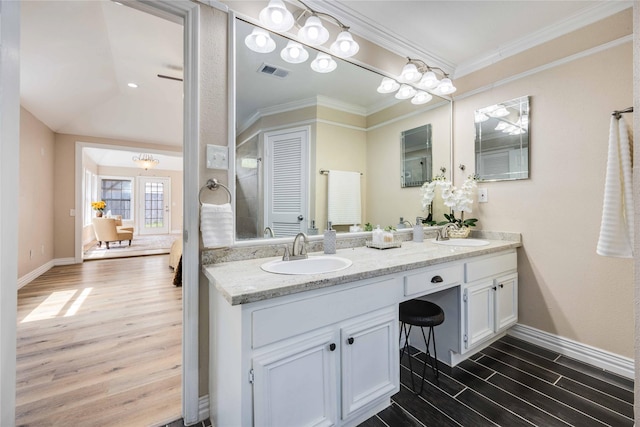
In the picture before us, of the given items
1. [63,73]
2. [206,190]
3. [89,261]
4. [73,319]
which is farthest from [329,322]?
[89,261]

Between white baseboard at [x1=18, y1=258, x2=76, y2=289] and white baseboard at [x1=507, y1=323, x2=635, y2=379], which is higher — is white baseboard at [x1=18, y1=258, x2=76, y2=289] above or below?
above

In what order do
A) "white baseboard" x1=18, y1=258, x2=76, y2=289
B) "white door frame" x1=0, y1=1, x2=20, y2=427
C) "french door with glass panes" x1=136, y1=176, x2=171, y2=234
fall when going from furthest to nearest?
1. "french door with glass panes" x1=136, y1=176, x2=171, y2=234
2. "white baseboard" x1=18, y1=258, x2=76, y2=289
3. "white door frame" x1=0, y1=1, x2=20, y2=427

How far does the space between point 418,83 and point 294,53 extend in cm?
124

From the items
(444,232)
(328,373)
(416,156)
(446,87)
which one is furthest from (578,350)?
(446,87)

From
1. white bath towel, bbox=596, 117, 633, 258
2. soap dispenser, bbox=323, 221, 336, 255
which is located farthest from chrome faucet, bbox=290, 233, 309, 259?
white bath towel, bbox=596, 117, 633, 258

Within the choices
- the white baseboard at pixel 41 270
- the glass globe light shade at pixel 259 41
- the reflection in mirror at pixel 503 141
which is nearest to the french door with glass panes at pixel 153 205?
the white baseboard at pixel 41 270

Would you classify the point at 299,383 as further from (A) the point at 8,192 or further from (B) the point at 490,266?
(B) the point at 490,266

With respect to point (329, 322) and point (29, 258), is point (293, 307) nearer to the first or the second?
point (329, 322)

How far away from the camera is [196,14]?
4.42 feet

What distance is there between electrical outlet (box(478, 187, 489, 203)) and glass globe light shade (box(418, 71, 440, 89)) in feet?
3.43

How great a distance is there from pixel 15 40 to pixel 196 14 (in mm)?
722

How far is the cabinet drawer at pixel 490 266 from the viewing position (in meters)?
1.77

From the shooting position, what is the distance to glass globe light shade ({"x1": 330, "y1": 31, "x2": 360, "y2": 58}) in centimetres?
175

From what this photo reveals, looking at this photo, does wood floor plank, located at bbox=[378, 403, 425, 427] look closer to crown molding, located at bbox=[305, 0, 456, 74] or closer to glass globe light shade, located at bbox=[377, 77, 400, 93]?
glass globe light shade, located at bbox=[377, 77, 400, 93]
